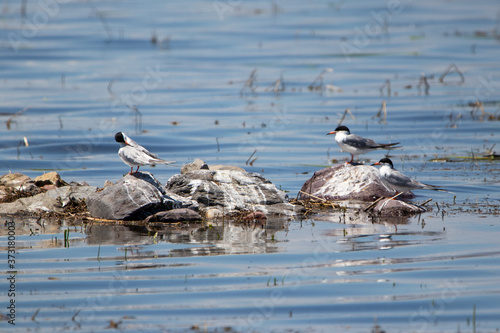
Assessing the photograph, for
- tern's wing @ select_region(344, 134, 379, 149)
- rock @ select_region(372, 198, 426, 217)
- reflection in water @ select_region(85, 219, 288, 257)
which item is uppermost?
tern's wing @ select_region(344, 134, 379, 149)

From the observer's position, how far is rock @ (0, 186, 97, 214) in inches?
444

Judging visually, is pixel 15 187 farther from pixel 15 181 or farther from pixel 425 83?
pixel 425 83

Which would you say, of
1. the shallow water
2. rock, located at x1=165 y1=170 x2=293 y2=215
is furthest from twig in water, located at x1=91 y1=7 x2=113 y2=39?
rock, located at x1=165 y1=170 x2=293 y2=215

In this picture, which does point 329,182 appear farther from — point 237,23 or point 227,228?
point 237,23

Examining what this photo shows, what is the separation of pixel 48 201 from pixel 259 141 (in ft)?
27.5

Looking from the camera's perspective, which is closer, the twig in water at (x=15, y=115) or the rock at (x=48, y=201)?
the rock at (x=48, y=201)

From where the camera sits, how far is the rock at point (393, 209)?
11141 mm

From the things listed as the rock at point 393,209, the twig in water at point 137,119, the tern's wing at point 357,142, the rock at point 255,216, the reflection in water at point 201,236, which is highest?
the twig in water at point 137,119

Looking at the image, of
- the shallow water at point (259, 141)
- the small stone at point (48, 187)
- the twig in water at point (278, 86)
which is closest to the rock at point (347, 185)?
the shallow water at point (259, 141)

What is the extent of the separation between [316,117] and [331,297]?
14.4 metres

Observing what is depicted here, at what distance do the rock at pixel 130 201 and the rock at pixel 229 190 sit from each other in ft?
1.72

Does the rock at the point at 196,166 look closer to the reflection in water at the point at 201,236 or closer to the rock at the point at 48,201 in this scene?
the rock at the point at 48,201

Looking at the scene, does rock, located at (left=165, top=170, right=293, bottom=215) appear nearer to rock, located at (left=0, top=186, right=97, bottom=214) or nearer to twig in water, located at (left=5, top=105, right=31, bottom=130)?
rock, located at (left=0, top=186, right=97, bottom=214)

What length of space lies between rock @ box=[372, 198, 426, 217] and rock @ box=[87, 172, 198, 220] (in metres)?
3.12
